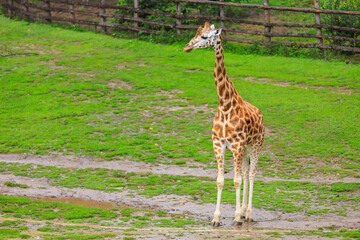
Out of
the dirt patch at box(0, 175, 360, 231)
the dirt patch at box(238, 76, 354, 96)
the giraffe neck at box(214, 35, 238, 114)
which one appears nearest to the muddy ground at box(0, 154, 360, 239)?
the dirt patch at box(0, 175, 360, 231)

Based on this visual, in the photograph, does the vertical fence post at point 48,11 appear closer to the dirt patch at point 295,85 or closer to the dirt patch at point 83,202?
Result: the dirt patch at point 295,85

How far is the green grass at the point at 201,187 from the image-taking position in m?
9.93

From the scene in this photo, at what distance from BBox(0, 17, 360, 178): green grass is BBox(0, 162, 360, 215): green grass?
1.03 m

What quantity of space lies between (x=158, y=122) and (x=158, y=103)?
158cm

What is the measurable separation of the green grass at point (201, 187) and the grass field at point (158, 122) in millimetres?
23

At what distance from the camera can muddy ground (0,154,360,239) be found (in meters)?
8.39

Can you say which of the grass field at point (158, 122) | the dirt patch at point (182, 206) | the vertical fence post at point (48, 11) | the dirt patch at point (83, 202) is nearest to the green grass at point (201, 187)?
the grass field at point (158, 122)

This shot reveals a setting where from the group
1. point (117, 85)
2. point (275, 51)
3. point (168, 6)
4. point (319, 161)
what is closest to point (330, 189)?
point (319, 161)

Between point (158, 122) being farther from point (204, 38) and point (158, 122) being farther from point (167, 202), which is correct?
point (204, 38)

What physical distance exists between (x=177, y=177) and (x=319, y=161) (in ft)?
11.8

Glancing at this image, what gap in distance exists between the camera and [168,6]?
24750 millimetres

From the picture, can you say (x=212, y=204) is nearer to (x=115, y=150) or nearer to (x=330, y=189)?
(x=330, y=189)

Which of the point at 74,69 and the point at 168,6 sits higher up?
the point at 168,6

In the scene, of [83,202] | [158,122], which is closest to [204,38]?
[83,202]
